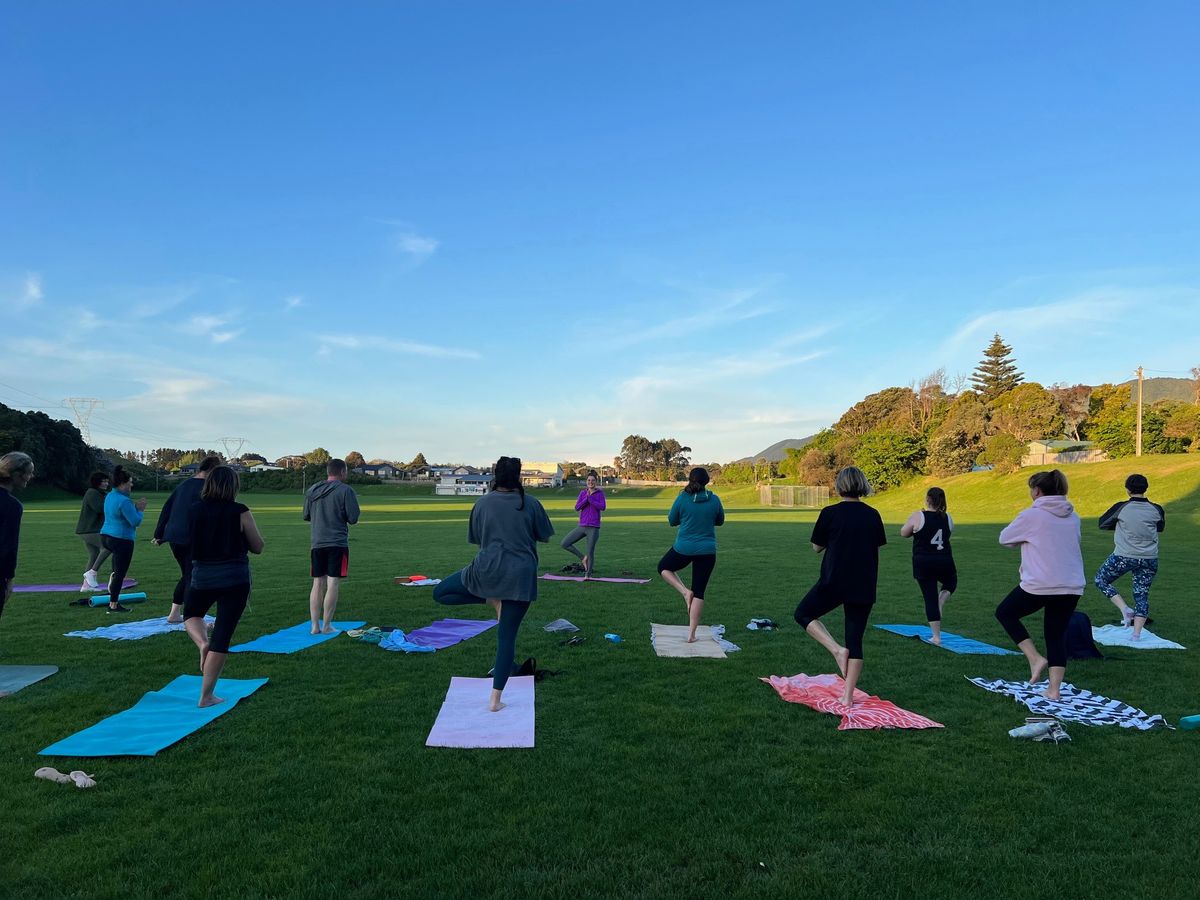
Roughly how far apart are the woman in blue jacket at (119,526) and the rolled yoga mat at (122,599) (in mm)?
278

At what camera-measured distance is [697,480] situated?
8305 mm

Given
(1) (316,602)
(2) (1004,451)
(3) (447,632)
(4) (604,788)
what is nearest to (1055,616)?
(4) (604,788)

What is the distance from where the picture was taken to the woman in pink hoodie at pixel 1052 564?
6266 mm

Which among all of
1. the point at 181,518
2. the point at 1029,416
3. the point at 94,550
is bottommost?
the point at 94,550

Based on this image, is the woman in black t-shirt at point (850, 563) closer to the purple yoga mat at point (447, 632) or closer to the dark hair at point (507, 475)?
the dark hair at point (507, 475)

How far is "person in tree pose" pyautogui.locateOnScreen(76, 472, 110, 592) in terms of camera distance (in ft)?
36.8

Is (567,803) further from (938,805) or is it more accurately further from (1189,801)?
(1189,801)

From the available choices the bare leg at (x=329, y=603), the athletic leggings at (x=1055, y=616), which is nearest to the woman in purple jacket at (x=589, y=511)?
the bare leg at (x=329, y=603)

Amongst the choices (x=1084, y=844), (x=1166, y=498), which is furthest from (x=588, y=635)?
(x=1166, y=498)

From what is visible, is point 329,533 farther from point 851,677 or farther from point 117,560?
point 851,677

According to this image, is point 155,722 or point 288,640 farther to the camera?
point 288,640

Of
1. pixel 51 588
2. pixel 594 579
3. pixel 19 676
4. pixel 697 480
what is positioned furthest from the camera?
pixel 594 579

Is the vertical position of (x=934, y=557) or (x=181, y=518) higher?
(x=181, y=518)

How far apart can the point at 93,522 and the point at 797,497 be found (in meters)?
64.7
